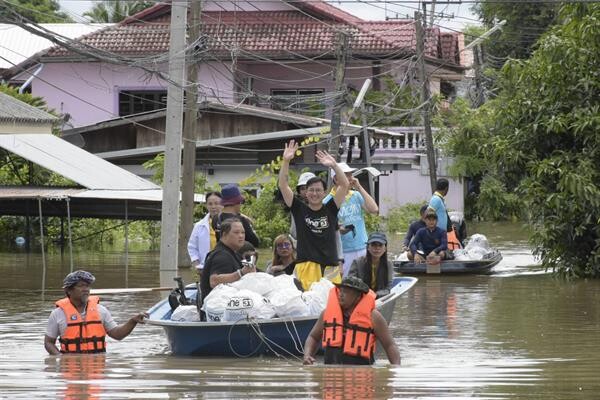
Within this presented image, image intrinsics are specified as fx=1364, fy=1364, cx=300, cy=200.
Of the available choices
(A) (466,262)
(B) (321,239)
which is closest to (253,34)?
(A) (466,262)

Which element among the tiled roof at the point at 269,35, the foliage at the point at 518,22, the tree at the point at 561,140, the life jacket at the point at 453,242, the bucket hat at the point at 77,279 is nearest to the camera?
the bucket hat at the point at 77,279

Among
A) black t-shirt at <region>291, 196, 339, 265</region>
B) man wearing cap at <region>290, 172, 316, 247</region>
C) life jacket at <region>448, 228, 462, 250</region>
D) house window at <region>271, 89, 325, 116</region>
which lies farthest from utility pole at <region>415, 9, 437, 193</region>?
black t-shirt at <region>291, 196, 339, 265</region>

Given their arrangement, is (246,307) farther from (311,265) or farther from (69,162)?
(69,162)

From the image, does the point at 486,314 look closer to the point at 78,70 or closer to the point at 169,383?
the point at 169,383

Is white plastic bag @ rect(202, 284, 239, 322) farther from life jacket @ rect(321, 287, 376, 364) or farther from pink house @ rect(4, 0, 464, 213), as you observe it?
pink house @ rect(4, 0, 464, 213)

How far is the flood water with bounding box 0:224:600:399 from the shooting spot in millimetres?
10438

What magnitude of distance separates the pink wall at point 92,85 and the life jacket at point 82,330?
107 ft

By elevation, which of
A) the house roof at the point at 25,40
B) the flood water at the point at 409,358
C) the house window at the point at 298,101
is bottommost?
the flood water at the point at 409,358

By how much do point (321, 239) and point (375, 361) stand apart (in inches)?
84.8

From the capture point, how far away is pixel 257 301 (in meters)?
12.9

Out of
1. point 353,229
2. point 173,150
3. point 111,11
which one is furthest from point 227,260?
point 111,11

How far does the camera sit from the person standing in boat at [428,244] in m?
25.3

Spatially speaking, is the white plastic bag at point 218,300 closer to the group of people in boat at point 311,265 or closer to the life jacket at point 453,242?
the group of people in boat at point 311,265

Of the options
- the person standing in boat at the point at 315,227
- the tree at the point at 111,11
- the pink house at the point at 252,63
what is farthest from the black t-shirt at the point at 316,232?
the tree at the point at 111,11
